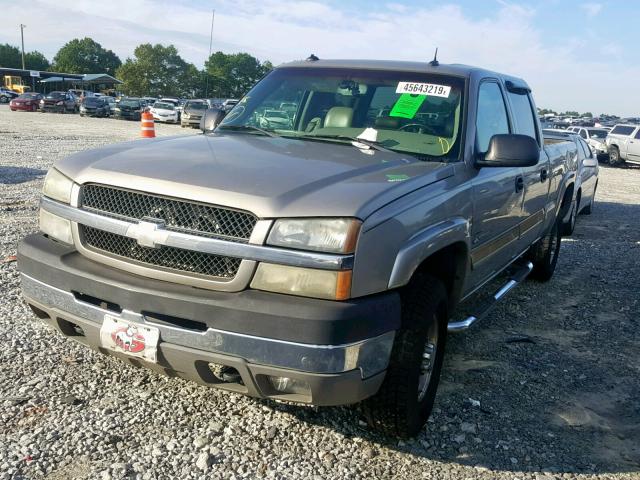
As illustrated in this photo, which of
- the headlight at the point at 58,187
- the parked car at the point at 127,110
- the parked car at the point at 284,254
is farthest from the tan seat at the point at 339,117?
the parked car at the point at 127,110

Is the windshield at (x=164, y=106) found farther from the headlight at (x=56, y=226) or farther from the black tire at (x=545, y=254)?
the headlight at (x=56, y=226)

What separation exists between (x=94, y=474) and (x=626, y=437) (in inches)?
105

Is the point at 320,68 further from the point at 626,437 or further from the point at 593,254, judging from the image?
the point at 593,254

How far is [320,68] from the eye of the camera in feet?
13.6

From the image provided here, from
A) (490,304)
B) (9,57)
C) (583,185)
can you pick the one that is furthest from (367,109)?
(9,57)

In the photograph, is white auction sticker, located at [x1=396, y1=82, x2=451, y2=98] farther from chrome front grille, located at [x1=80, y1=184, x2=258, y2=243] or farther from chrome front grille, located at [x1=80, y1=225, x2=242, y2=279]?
chrome front grille, located at [x1=80, y1=225, x2=242, y2=279]

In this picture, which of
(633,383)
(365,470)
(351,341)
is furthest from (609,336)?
(351,341)

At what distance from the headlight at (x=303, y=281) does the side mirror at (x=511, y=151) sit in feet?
4.90

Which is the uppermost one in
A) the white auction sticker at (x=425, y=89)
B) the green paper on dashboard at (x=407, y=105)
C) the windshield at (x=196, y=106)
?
the white auction sticker at (x=425, y=89)

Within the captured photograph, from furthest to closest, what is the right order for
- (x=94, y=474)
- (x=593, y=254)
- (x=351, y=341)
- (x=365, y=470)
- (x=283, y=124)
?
(x=593, y=254)
(x=283, y=124)
(x=365, y=470)
(x=94, y=474)
(x=351, y=341)

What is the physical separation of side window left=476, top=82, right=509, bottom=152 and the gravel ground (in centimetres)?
148

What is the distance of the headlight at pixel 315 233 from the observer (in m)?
2.36

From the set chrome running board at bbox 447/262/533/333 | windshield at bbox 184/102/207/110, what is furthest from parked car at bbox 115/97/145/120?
chrome running board at bbox 447/262/533/333

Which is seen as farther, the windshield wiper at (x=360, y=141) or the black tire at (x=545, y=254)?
the black tire at (x=545, y=254)
